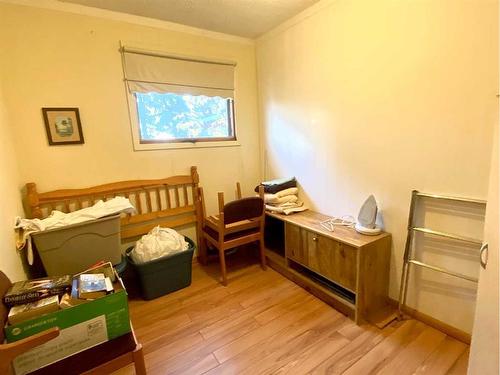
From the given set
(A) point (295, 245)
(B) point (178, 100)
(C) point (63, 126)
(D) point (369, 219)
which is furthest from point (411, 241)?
(C) point (63, 126)

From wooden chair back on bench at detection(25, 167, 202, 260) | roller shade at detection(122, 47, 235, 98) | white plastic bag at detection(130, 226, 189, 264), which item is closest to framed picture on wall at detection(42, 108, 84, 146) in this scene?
wooden chair back on bench at detection(25, 167, 202, 260)

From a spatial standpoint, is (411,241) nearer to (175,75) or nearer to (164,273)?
(164,273)

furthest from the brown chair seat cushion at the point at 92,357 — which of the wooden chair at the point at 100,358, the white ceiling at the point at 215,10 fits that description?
the white ceiling at the point at 215,10

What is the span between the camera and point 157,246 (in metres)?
2.15

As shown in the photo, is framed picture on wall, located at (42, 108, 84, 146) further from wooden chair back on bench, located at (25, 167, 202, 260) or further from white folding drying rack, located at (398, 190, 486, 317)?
white folding drying rack, located at (398, 190, 486, 317)

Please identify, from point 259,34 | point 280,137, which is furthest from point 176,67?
point 280,137

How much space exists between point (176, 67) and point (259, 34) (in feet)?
3.25

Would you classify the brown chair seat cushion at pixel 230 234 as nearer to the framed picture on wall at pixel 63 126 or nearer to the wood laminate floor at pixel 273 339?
the wood laminate floor at pixel 273 339

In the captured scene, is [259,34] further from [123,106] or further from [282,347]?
[282,347]

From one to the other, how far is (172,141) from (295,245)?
5.10 feet

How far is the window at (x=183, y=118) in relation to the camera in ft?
8.04

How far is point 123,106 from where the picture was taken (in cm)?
229

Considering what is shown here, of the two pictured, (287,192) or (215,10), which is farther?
(287,192)

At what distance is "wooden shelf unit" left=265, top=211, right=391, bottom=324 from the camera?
177 centimetres
